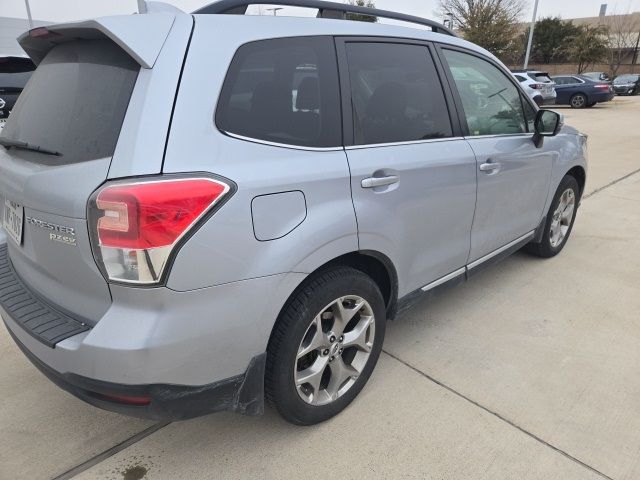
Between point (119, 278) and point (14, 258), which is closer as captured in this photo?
point (119, 278)

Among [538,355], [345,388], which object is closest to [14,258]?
[345,388]

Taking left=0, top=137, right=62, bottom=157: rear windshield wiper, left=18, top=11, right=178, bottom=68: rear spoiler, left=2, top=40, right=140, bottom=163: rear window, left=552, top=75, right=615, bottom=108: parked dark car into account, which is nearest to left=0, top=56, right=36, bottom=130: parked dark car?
left=0, top=137, right=62, bottom=157: rear windshield wiper

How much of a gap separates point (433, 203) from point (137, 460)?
6.17 feet

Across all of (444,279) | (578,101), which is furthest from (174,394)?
(578,101)

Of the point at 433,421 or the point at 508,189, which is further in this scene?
the point at 508,189

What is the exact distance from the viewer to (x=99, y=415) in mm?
2430

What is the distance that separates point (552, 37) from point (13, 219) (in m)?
55.1

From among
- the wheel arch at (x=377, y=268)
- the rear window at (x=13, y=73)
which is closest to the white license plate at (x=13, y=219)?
the wheel arch at (x=377, y=268)

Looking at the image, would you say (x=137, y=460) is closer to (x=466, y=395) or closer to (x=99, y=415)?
(x=99, y=415)

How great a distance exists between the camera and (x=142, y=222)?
159cm

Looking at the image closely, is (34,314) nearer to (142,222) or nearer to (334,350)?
(142,222)

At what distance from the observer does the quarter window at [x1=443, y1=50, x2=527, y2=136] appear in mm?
2967

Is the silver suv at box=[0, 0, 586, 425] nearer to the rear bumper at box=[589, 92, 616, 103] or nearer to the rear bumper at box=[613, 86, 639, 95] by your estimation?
the rear bumper at box=[589, 92, 616, 103]

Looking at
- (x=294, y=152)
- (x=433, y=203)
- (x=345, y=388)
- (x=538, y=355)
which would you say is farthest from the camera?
(x=538, y=355)
